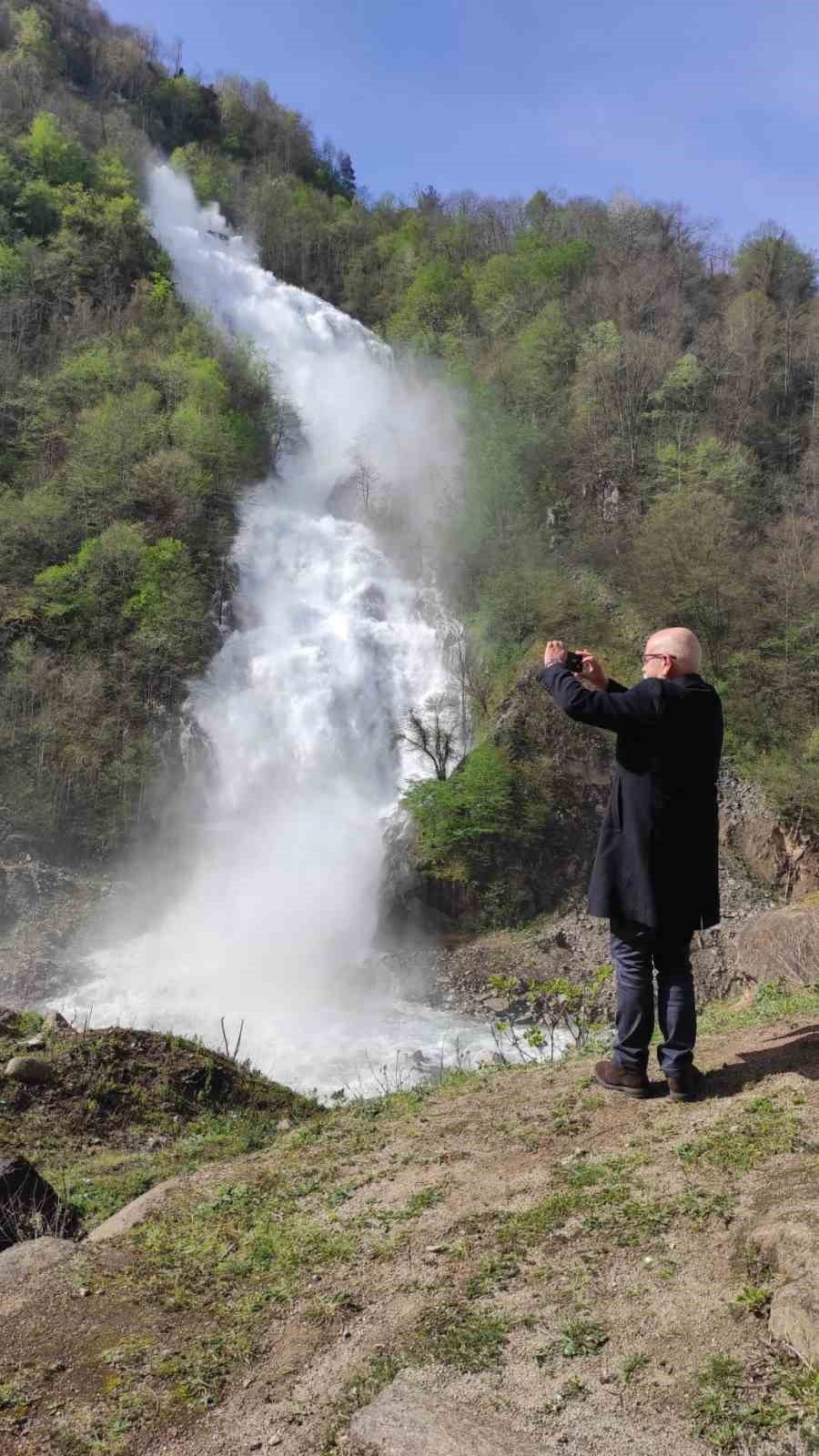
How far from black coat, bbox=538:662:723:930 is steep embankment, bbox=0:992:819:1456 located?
93 centimetres

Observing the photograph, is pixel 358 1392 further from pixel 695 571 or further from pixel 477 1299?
pixel 695 571

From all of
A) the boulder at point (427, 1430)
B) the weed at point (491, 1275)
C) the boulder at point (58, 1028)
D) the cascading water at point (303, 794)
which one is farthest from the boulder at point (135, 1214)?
the cascading water at point (303, 794)

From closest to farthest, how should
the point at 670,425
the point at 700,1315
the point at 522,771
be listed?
the point at 700,1315, the point at 522,771, the point at 670,425

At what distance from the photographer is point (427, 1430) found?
90.6 inches

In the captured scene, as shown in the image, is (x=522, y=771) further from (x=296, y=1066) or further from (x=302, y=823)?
(x=296, y=1066)

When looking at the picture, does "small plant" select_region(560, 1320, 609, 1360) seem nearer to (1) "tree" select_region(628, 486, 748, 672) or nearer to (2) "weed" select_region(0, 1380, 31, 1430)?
(2) "weed" select_region(0, 1380, 31, 1430)

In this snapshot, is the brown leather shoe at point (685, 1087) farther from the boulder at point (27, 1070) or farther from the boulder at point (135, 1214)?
the boulder at point (27, 1070)

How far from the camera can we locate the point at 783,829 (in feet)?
65.9

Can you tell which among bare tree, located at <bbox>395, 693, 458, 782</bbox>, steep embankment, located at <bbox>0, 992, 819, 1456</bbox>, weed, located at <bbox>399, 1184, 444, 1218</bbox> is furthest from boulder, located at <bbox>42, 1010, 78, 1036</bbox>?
bare tree, located at <bbox>395, 693, 458, 782</bbox>

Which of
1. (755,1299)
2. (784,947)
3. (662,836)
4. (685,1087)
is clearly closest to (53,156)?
(784,947)

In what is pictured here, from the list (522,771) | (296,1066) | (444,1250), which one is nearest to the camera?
(444,1250)

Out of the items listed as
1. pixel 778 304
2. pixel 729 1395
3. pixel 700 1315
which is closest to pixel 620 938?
pixel 700 1315

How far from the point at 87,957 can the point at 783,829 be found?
15.4m

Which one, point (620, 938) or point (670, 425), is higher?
point (670, 425)
